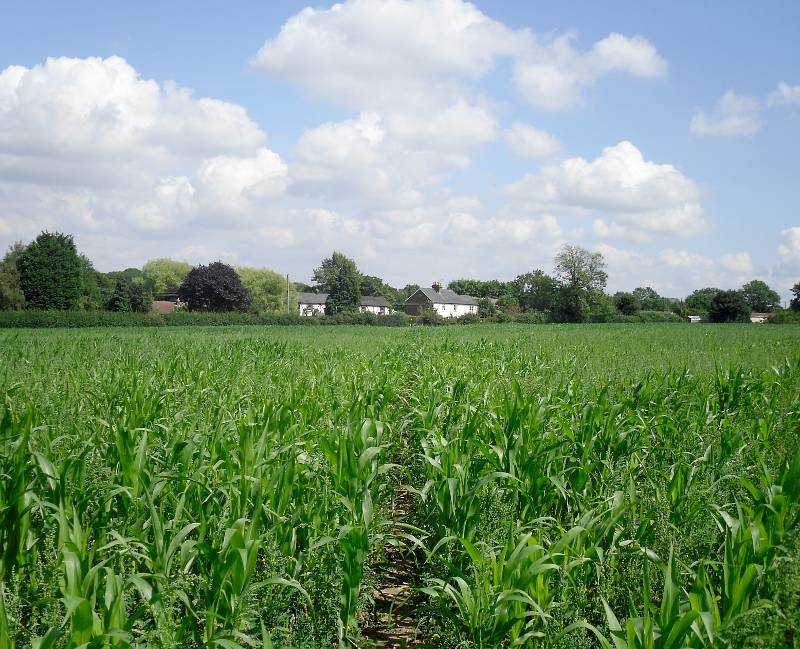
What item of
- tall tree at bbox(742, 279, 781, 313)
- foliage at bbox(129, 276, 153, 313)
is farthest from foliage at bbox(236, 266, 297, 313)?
tall tree at bbox(742, 279, 781, 313)

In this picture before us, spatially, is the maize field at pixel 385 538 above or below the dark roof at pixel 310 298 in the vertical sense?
below

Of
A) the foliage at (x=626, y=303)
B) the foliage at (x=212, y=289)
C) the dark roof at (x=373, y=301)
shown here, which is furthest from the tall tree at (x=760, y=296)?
the foliage at (x=212, y=289)

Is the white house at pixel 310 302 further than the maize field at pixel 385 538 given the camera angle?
Yes

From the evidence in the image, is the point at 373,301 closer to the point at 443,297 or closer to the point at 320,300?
the point at 320,300

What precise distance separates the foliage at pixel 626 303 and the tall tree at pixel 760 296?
41.5 m

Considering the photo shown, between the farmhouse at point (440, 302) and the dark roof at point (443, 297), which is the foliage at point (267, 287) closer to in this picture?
the farmhouse at point (440, 302)

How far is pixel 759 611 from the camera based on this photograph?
2.73 metres

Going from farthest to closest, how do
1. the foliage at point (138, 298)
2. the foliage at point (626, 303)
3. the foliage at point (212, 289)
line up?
the foliage at point (626, 303)
the foliage at point (212, 289)
the foliage at point (138, 298)

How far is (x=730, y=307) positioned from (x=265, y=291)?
78.9m

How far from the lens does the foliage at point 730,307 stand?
79.0 metres

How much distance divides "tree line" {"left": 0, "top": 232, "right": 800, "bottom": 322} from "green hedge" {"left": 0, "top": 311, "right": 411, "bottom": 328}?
15.9 meters

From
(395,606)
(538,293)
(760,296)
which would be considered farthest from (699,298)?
(395,606)

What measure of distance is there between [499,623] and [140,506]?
2.66 m

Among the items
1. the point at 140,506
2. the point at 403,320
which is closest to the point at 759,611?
the point at 140,506
